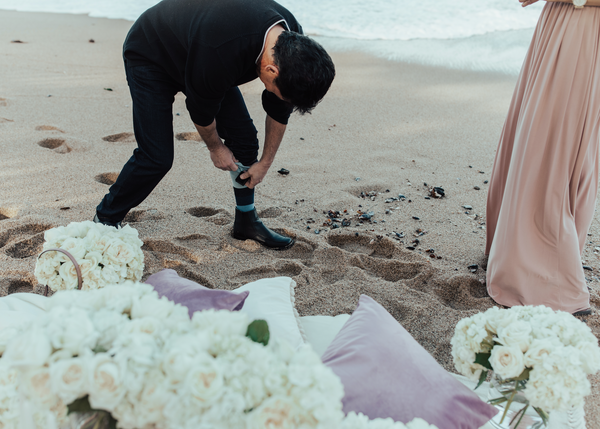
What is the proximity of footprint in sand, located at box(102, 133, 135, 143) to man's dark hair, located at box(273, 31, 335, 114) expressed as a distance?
2.28 metres

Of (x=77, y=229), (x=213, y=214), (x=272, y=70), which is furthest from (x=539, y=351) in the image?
(x=213, y=214)

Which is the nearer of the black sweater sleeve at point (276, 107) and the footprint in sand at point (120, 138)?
the black sweater sleeve at point (276, 107)

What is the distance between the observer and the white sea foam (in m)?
6.16

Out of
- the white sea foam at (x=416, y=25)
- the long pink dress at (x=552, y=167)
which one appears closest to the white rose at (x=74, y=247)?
the long pink dress at (x=552, y=167)

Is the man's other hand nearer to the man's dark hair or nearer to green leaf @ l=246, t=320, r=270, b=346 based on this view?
the man's dark hair

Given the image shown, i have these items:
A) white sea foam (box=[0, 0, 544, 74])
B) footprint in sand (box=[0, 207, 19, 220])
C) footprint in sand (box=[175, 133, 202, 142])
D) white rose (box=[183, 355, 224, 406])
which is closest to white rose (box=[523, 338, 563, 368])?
white rose (box=[183, 355, 224, 406])

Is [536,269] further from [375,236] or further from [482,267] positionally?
[375,236]

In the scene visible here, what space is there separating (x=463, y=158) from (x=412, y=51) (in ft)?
11.1

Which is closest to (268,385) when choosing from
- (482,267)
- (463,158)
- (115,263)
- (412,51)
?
(115,263)

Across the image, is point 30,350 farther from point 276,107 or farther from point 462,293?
point 462,293

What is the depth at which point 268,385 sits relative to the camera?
0.67 metres

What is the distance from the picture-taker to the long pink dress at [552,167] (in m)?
1.75

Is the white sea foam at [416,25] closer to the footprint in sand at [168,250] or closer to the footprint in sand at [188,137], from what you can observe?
the footprint in sand at [188,137]

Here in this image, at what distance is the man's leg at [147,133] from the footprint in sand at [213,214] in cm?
59
